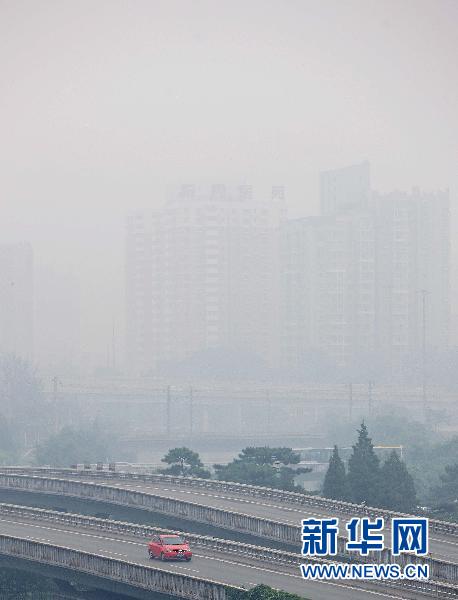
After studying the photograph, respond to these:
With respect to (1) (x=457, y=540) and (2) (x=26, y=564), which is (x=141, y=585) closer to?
(2) (x=26, y=564)

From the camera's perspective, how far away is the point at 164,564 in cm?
5769

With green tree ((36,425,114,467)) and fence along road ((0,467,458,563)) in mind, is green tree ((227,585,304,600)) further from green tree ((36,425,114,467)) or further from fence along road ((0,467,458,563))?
green tree ((36,425,114,467))

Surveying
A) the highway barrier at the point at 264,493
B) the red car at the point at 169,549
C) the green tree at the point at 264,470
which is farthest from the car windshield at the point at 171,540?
the green tree at the point at 264,470

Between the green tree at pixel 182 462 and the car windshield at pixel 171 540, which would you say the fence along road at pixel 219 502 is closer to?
the car windshield at pixel 171 540

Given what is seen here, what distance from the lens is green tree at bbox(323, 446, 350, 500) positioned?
280 ft

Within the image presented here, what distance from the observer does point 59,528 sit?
70500 millimetres

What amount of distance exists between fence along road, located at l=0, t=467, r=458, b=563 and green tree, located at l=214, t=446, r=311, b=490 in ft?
30.9

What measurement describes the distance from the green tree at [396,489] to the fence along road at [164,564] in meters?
20.7

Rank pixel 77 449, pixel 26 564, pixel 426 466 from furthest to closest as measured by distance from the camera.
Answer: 1. pixel 77 449
2. pixel 426 466
3. pixel 26 564

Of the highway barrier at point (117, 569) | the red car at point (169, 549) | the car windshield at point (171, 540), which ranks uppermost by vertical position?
the car windshield at point (171, 540)

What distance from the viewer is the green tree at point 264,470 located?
319 ft

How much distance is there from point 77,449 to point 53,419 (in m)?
35.8

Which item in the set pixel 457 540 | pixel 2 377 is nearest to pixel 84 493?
pixel 457 540

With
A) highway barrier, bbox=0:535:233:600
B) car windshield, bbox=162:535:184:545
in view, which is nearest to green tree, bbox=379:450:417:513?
car windshield, bbox=162:535:184:545
